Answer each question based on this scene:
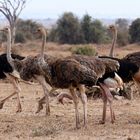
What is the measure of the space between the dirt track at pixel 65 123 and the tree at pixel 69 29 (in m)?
33.0

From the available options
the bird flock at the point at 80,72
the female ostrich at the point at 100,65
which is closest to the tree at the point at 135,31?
the bird flock at the point at 80,72

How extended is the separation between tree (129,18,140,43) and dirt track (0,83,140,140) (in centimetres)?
3016

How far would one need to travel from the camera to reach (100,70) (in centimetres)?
920

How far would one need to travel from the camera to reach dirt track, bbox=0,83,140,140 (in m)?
8.51

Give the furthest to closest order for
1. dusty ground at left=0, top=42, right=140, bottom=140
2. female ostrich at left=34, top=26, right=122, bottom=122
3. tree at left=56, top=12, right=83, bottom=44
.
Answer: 1. tree at left=56, top=12, right=83, bottom=44
2. female ostrich at left=34, top=26, right=122, bottom=122
3. dusty ground at left=0, top=42, right=140, bottom=140

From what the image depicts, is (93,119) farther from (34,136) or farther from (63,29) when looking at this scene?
(63,29)

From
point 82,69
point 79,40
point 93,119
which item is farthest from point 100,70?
point 79,40

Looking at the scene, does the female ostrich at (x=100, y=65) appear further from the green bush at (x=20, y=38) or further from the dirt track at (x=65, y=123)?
the green bush at (x=20, y=38)

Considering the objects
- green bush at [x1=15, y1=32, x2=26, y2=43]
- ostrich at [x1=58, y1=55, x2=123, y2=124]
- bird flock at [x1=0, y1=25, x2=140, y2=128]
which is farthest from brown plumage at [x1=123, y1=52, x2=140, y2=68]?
green bush at [x1=15, y1=32, x2=26, y2=43]

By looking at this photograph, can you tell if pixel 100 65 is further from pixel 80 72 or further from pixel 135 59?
pixel 135 59

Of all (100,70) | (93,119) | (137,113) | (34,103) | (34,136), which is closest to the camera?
(34,136)

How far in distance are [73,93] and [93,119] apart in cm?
112

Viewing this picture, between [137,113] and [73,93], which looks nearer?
[73,93]

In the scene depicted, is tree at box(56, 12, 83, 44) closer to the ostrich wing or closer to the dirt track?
the dirt track
